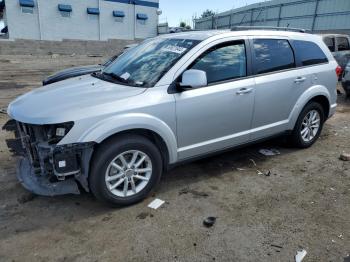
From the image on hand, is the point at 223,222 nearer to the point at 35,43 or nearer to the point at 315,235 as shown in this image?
the point at 315,235

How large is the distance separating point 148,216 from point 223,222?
792 millimetres

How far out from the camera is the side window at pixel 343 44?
1209 centimetres

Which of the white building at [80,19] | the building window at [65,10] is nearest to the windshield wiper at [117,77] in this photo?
the white building at [80,19]

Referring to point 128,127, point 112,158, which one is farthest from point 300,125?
point 112,158

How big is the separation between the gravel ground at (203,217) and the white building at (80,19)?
2606 cm

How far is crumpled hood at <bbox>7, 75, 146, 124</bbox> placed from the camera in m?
3.14

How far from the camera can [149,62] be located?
400 cm

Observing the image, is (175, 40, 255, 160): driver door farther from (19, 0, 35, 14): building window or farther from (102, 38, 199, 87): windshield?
(19, 0, 35, 14): building window

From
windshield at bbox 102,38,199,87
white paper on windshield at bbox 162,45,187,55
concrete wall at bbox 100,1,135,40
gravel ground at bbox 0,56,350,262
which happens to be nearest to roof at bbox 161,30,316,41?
windshield at bbox 102,38,199,87

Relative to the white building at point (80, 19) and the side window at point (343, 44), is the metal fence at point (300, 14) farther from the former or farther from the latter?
the side window at point (343, 44)

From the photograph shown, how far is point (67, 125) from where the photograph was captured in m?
3.10

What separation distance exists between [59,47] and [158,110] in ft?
70.4

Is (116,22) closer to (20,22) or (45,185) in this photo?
(20,22)

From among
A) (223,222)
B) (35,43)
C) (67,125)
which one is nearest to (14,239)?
(67,125)
